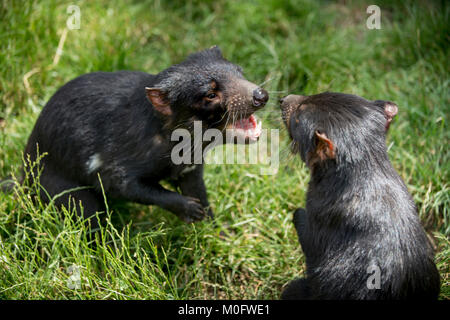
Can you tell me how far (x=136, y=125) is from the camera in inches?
144

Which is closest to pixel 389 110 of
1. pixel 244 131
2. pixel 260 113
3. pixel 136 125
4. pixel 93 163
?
pixel 244 131

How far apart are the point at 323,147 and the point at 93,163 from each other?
1.79 meters

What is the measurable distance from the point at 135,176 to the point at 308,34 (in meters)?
3.07

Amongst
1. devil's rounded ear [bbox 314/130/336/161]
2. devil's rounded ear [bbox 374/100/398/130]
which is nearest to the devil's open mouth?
devil's rounded ear [bbox 314/130/336/161]

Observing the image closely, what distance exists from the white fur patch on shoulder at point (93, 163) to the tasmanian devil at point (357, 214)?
1562mm

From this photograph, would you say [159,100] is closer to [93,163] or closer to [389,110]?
[93,163]

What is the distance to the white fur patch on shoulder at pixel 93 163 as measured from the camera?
12.5 feet

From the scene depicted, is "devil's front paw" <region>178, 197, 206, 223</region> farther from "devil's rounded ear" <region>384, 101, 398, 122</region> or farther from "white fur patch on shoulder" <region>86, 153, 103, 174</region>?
"devil's rounded ear" <region>384, 101, 398, 122</region>

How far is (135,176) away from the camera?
146 inches

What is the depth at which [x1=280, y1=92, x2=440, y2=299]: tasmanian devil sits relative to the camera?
288 cm

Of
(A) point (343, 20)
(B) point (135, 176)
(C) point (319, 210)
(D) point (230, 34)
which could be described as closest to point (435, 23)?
(A) point (343, 20)

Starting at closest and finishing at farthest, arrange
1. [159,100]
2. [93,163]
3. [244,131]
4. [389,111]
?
[389,111] < [159,100] < [244,131] < [93,163]

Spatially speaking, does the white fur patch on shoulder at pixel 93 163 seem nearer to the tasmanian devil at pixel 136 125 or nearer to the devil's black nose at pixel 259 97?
the tasmanian devil at pixel 136 125
